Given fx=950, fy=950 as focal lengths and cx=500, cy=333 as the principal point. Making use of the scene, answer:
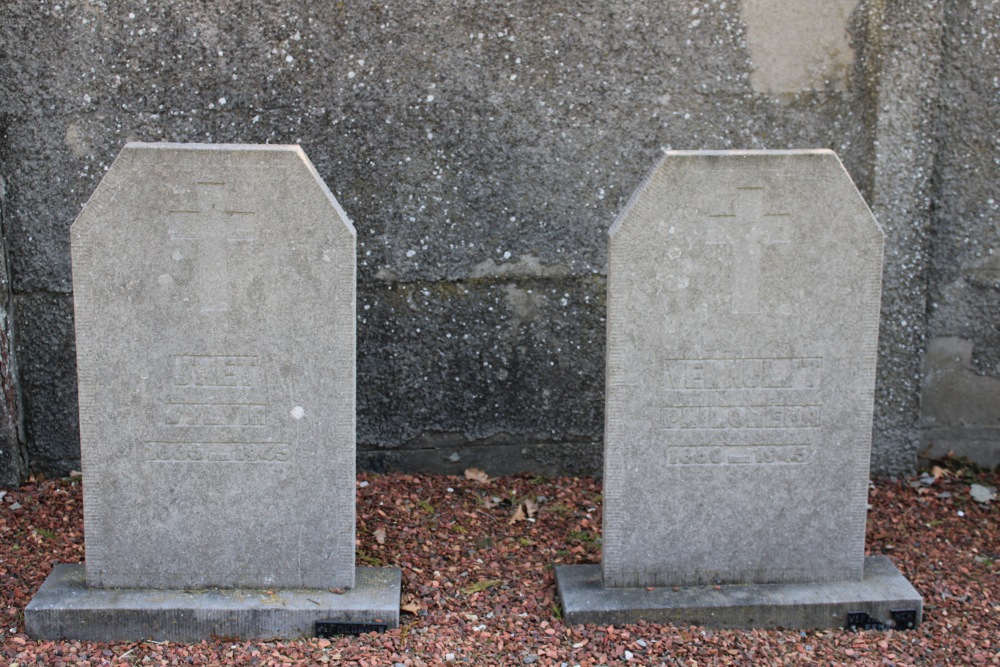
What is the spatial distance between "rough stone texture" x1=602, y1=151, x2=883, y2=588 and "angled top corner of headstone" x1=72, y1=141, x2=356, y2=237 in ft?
3.26

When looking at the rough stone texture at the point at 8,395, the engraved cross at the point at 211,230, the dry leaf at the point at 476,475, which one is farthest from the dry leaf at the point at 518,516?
the rough stone texture at the point at 8,395

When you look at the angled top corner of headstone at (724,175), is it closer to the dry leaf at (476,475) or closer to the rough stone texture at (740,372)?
the rough stone texture at (740,372)

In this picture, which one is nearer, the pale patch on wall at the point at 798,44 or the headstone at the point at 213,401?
the headstone at the point at 213,401

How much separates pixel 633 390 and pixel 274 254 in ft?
3.89

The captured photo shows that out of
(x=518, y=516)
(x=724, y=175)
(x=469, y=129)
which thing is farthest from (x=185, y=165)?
(x=518, y=516)

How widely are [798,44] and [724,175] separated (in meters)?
1.30

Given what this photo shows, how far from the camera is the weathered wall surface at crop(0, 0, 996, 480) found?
12.2 feet

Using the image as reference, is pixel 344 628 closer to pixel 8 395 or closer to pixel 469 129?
pixel 8 395

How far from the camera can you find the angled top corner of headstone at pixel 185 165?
2.79 m

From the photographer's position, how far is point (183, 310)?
9.47ft

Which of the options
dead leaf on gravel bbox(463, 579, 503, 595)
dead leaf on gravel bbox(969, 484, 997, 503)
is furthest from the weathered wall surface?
dead leaf on gravel bbox(463, 579, 503, 595)

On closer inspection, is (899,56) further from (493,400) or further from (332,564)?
(332,564)

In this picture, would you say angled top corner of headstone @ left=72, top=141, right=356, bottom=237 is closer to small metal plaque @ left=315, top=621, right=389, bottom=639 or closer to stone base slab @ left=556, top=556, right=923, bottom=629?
small metal plaque @ left=315, top=621, right=389, bottom=639

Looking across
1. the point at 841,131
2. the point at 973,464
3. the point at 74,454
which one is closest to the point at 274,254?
the point at 74,454
